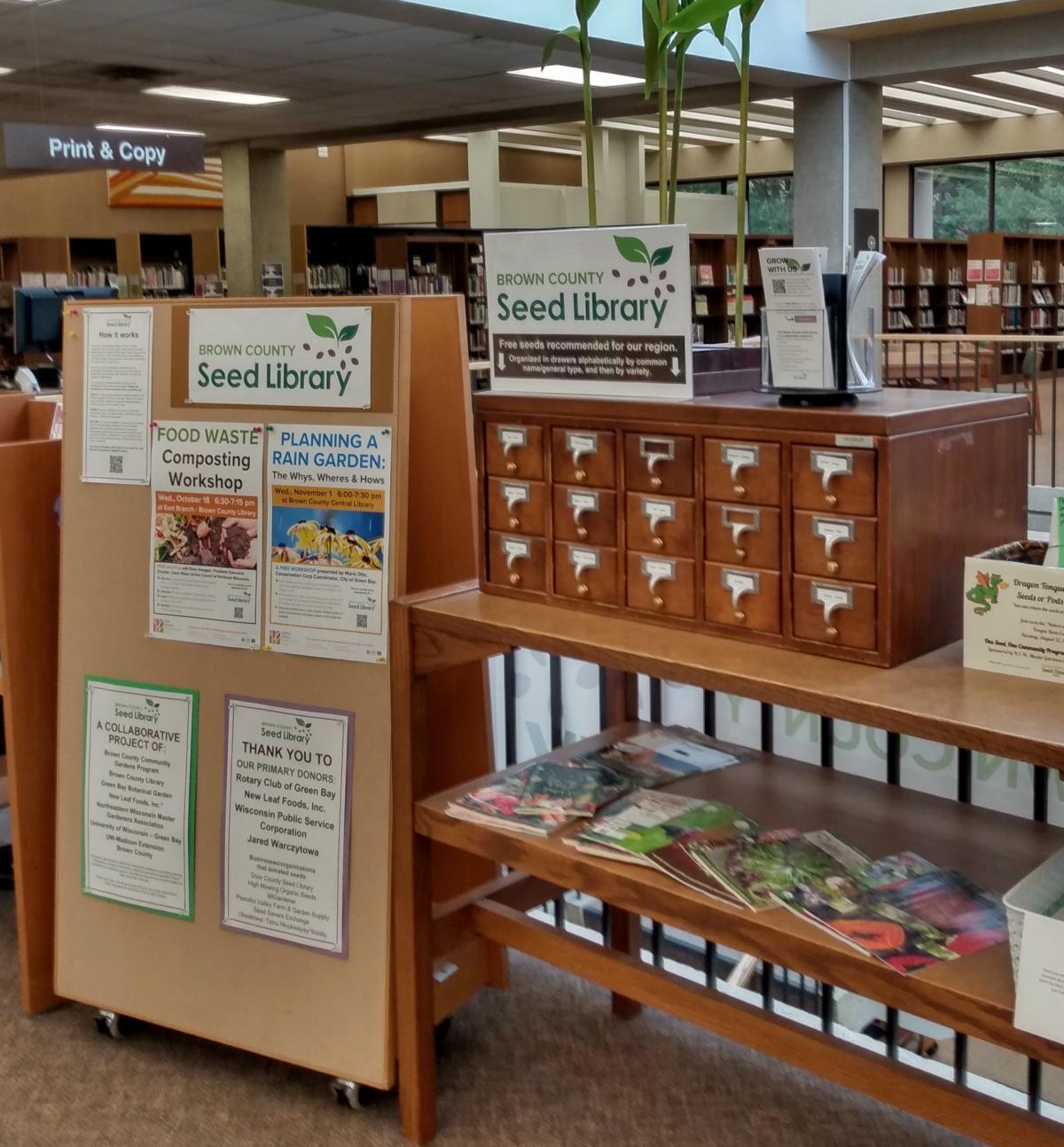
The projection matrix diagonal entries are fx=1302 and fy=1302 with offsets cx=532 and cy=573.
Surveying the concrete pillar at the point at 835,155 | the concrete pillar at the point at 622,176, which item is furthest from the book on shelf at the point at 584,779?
the concrete pillar at the point at 622,176

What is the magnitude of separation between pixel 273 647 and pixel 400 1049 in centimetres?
66

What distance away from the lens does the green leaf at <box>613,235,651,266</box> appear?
1.69 metres

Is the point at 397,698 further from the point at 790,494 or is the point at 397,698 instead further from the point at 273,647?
the point at 790,494

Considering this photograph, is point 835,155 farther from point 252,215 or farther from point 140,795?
point 140,795

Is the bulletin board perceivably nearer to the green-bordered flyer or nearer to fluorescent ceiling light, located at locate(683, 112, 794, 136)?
the green-bordered flyer

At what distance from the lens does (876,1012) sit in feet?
13.1

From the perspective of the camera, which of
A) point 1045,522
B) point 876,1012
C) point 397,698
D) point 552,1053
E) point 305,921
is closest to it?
point 397,698

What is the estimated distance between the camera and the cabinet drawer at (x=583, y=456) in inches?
68.6

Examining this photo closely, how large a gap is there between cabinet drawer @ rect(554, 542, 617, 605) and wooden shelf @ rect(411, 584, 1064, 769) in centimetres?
3

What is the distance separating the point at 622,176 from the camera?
17203mm

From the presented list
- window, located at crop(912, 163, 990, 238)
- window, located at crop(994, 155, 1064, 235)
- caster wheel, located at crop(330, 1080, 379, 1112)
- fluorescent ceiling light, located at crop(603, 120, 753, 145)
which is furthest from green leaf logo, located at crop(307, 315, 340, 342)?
window, located at crop(912, 163, 990, 238)

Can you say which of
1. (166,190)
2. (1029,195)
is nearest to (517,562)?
(166,190)

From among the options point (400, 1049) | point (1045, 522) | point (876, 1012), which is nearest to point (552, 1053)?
point (400, 1049)

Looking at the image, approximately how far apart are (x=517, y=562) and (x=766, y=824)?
0.51 meters
